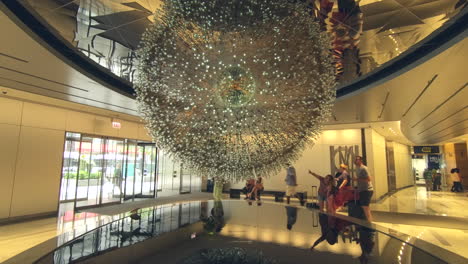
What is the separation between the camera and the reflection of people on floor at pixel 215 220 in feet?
11.9

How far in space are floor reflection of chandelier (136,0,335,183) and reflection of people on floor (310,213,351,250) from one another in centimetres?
228

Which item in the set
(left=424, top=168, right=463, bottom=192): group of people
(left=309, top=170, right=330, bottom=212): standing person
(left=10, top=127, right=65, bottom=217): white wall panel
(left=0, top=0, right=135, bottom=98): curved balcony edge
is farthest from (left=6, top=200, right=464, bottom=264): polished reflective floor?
(left=424, top=168, right=463, bottom=192): group of people

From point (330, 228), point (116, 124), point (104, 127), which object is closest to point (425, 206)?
point (330, 228)

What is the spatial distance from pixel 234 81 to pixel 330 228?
306 centimetres

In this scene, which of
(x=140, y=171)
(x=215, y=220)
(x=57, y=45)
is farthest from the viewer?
(x=140, y=171)

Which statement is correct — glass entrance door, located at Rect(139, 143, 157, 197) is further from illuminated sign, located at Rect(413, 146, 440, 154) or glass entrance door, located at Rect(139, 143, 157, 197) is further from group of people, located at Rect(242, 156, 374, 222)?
illuminated sign, located at Rect(413, 146, 440, 154)

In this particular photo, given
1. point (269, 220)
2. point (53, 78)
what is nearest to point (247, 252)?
point (269, 220)

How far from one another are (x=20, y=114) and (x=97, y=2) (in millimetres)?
6033

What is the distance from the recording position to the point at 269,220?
169 inches

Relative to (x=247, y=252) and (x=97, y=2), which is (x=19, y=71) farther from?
(x=247, y=252)

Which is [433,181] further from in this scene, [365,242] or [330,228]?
[365,242]

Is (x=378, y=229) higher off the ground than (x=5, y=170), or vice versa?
(x=5, y=170)

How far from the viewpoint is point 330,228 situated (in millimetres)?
3479

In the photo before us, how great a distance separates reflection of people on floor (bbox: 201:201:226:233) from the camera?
364cm
